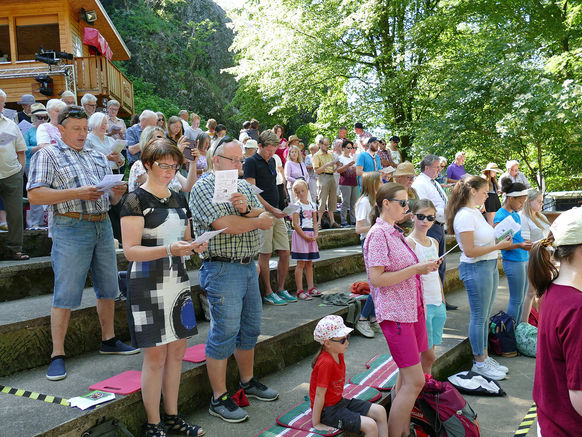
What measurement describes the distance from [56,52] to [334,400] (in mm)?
14939

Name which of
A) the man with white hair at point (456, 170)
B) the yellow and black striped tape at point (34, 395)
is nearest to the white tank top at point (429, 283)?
the yellow and black striped tape at point (34, 395)

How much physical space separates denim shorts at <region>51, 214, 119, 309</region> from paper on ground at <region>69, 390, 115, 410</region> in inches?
29.5

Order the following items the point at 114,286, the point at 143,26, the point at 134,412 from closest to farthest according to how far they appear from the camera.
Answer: the point at 134,412, the point at 114,286, the point at 143,26

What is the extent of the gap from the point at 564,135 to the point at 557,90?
64.2 inches

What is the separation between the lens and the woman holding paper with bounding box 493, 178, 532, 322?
5535 millimetres

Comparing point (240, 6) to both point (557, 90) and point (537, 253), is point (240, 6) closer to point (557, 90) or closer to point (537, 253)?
point (557, 90)

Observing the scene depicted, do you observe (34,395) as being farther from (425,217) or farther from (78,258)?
(425,217)

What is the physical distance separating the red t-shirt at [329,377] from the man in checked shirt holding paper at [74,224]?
156 cm

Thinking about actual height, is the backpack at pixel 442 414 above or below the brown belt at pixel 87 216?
below

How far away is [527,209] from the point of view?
5.96 meters

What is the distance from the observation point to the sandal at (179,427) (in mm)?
3115

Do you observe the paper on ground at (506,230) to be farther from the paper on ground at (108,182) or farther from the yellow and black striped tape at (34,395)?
the yellow and black striped tape at (34,395)

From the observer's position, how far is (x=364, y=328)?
5.43 metres

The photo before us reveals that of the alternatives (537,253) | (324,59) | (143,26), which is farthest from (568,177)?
(143,26)
